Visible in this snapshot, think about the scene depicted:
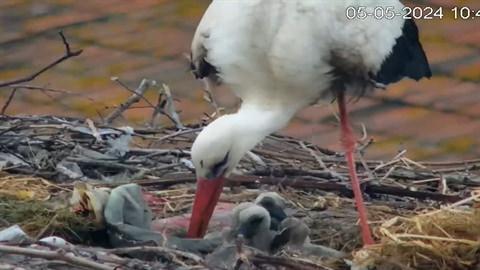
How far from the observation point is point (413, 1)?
7785 millimetres

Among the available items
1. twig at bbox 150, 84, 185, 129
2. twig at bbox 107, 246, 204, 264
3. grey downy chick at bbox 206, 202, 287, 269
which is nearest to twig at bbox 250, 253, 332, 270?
twig at bbox 107, 246, 204, 264

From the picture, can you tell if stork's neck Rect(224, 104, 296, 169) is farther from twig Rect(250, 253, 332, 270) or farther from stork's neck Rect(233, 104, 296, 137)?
twig Rect(250, 253, 332, 270)

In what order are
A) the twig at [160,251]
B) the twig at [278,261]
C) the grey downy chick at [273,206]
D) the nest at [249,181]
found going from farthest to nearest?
the grey downy chick at [273,206] → the nest at [249,181] → the twig at [160,251] → the twig at [278,261]

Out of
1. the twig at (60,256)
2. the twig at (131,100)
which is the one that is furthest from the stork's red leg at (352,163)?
the twig at (60,256)

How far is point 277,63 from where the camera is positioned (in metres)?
5.68

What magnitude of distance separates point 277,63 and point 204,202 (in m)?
0.44

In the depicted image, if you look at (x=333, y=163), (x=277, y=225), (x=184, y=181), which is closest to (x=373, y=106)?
(x=333, y=163)

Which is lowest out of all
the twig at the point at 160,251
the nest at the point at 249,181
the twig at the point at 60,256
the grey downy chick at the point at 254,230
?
the nest at the point at 249,181

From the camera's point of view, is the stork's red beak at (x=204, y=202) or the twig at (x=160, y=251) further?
the stork's red beak at (x=204, y=202)

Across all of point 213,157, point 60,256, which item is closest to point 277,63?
point 213,157

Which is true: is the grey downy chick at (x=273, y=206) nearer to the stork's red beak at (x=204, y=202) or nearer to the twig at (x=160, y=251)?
the stork's red beak at (x=204, y=202)

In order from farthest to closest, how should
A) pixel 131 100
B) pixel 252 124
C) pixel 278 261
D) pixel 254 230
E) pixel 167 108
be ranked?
1. pixel 167 108
2. pixel 131 100
3. pixel 252 124
4. pixel 254 230
5. pixel 278 261

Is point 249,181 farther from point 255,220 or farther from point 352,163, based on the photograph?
point 255,220

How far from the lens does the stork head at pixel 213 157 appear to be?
219 inches
